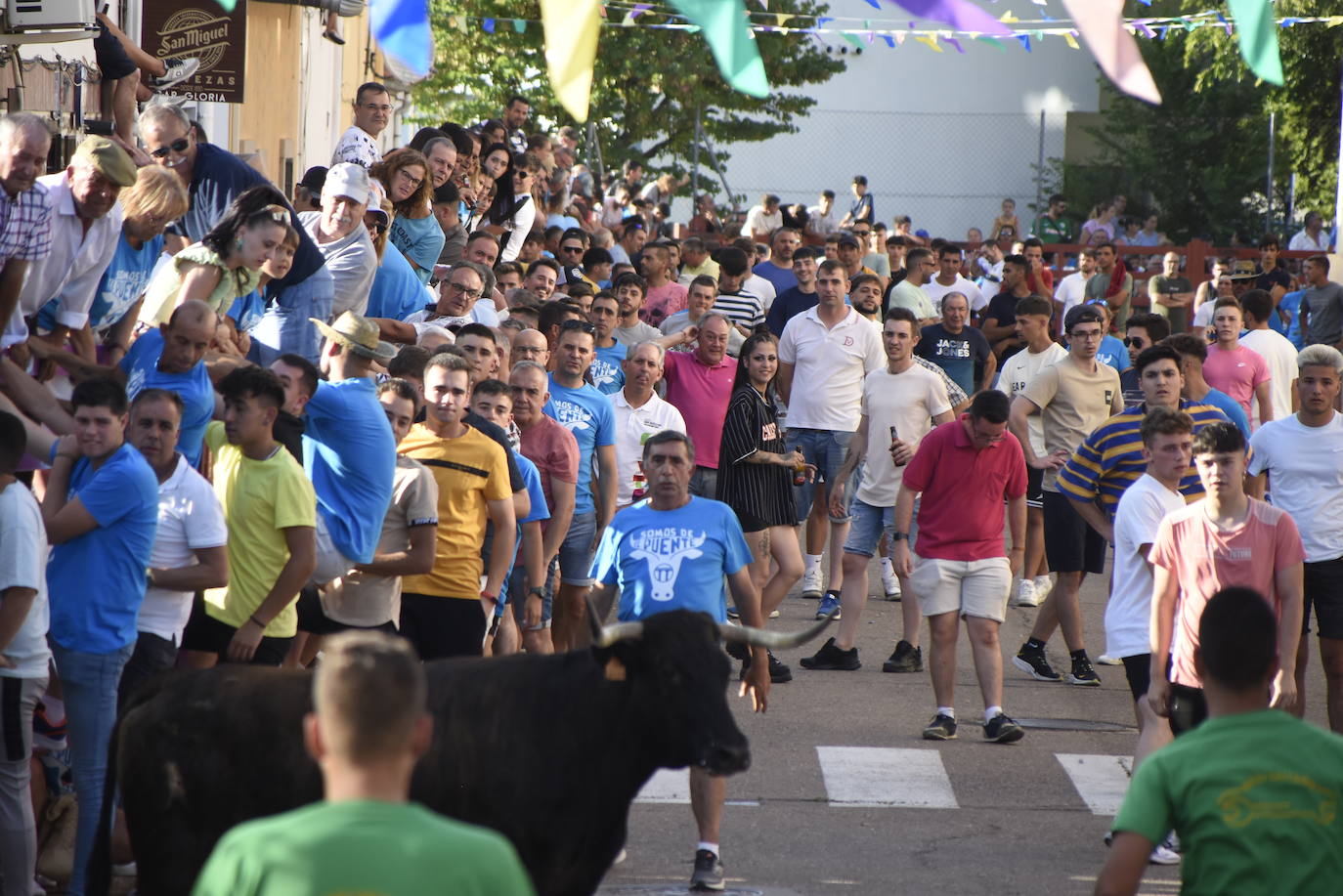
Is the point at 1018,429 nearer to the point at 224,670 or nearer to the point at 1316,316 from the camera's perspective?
the point at 224,670

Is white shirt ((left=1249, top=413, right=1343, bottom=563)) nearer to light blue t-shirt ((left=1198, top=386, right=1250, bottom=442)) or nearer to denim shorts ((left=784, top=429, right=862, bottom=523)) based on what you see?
light blue t-shirt ((left=1198, top=386, right=1250, bottom=442))

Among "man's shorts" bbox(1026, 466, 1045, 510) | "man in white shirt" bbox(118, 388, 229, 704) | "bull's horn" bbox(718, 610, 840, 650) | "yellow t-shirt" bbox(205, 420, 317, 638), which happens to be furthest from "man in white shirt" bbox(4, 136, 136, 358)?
"man's shorts" bbox(1026, 466, 1045, 510)

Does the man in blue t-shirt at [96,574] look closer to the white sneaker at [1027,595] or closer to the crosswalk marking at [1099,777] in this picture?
the crosswalk marking at [1099,777]

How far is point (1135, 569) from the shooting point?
8.17 m

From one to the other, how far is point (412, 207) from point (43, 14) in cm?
269

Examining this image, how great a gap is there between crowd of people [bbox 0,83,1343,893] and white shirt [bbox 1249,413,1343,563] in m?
0.02

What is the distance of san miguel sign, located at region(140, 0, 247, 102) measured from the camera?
13.7 meters

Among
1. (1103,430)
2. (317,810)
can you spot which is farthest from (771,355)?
(317,810)

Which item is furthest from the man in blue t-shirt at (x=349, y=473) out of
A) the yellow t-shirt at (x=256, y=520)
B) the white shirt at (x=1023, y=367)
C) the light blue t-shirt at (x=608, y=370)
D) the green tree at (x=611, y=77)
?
the green tree at (x=611, y=77)

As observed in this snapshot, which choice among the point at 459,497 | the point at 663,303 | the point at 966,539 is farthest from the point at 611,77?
the point at 459,497

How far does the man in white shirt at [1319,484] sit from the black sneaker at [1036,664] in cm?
244

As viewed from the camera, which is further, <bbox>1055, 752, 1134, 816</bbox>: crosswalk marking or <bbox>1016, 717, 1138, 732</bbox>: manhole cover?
<bbox>1016, 717, 1138, 732</bbox>: manhole cover

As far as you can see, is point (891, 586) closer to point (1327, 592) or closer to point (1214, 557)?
point (1327, 592)

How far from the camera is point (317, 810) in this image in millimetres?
3141
